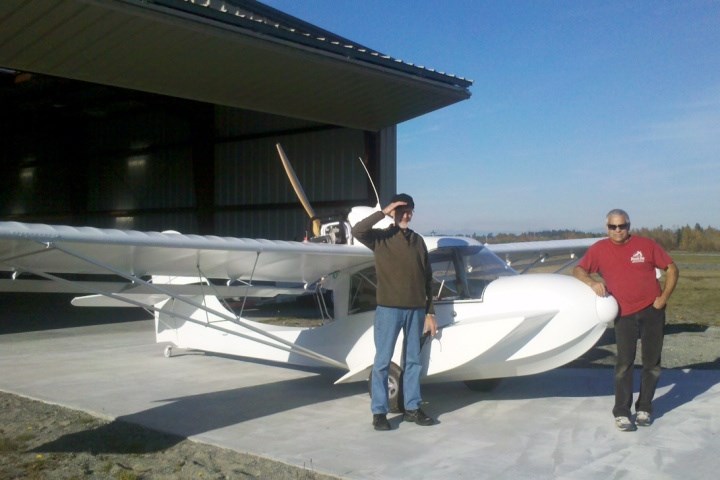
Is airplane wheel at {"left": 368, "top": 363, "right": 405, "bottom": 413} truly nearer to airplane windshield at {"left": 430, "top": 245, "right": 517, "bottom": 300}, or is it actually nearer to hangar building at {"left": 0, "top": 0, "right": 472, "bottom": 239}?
airplane windshield at {"left": 430, "top": 245, "right": 517, "bottom": 300}

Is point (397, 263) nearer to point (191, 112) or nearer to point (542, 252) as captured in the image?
point (542, 252)

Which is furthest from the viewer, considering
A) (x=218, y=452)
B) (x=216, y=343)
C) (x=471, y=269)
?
(x=216, y=343)

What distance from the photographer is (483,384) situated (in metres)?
7.05

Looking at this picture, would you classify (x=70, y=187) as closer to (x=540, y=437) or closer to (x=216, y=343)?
(x=216, y=343)

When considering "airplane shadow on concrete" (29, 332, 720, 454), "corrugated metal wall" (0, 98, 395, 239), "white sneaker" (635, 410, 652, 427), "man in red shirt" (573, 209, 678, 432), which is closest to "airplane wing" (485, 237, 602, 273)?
"airplane shadow on concrete" (29, 332, 720, 454)

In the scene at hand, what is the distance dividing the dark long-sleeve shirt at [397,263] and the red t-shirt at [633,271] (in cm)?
144

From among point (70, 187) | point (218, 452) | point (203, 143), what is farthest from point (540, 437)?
point (70, 187)

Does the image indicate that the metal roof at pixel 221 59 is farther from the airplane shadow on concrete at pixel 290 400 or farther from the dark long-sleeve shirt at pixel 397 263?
the dark long-sleeve shirt at pixel 397 263

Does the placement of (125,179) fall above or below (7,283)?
above

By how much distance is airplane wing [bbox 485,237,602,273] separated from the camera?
8.67 m

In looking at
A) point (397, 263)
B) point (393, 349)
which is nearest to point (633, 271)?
point (397, 263)

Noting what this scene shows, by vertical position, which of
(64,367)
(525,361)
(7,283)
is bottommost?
(64,367)

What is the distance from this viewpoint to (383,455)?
514 centimetres

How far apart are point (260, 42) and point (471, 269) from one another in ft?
22.9
